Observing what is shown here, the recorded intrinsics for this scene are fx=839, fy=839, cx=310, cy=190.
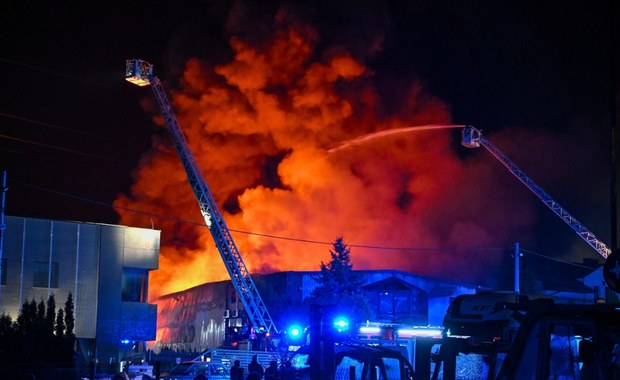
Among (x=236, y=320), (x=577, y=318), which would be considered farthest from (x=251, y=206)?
(x=577, y=318)

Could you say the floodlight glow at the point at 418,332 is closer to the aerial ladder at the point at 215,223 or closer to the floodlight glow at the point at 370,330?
the floodlight glow at the point at 370,330

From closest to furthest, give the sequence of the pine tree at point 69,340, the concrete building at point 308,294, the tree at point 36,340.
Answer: the tree at point 36,340 → the pine tree at point 69,340 → the concrete building at point 308,294

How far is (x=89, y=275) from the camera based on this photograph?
4416 cm

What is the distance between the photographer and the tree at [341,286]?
1917 inches

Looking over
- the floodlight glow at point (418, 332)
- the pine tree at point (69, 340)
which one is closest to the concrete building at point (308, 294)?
the pine tree at point (69, 340)

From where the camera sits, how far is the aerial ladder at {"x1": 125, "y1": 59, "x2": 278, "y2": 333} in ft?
161

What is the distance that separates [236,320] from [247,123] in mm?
23256

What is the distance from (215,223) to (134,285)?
636cm

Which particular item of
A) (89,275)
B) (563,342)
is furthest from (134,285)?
(563,342)

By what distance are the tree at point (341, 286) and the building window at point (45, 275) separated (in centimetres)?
1498

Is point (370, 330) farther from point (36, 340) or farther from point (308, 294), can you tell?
point (308, 294)

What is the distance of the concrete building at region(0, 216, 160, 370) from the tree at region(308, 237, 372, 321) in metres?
10.3

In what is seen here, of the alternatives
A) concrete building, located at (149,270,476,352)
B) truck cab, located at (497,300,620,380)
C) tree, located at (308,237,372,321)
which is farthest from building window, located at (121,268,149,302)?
truck cab, located at (497,300,620,380)

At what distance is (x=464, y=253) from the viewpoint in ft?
214
